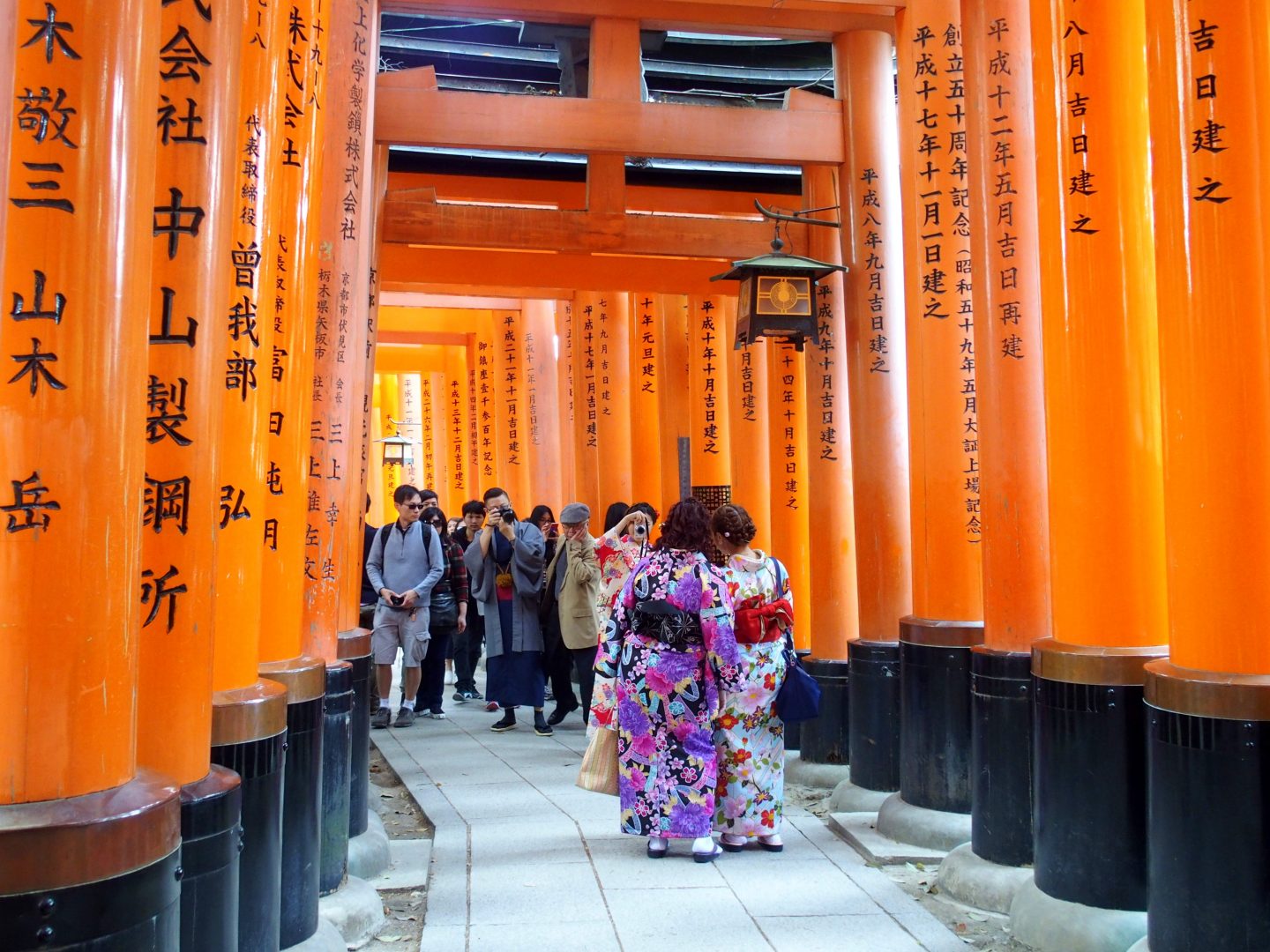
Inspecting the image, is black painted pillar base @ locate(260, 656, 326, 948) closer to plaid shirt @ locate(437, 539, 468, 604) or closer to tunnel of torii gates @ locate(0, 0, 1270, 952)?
tunnel of torii gates @ locate(0, 0, 1270, 952)

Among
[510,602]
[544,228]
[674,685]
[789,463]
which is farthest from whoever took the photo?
[510,602]

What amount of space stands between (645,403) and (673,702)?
8.05m

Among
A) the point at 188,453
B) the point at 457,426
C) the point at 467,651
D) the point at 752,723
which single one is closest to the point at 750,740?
the point at 752,723

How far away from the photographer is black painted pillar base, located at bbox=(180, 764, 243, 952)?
9.32 feet

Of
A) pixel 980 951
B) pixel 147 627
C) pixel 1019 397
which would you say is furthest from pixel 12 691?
pixel 1019 397

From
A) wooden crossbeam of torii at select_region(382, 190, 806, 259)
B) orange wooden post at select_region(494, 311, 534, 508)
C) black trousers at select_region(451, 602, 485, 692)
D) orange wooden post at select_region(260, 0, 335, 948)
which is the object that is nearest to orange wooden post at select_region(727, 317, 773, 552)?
wooden crossbeam of torii at select_region(382, 190, 806, 259)

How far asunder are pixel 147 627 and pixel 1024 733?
355 cm

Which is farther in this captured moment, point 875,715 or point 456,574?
point 456,574

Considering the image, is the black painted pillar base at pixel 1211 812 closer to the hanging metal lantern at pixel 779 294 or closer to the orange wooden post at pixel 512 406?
the hanging metal lantern at pixel 779 294

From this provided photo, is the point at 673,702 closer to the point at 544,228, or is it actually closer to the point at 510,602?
the point at 544,228

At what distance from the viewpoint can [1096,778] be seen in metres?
4.11

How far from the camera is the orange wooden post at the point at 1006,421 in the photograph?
193 inches

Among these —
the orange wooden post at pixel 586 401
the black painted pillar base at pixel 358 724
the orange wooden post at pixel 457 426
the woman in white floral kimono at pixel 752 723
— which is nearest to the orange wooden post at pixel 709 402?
the orange wooden post at pixel 586 401

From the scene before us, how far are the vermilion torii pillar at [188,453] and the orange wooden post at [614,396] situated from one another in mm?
10202
